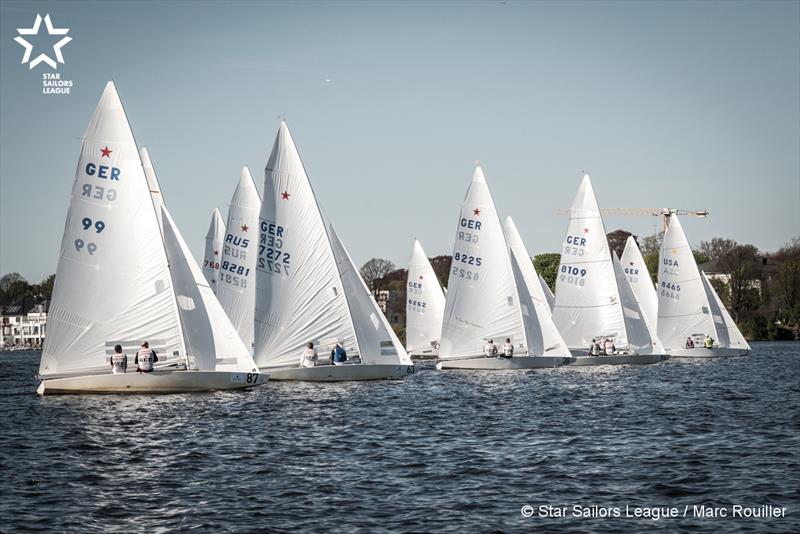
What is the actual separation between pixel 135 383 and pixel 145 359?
77cm

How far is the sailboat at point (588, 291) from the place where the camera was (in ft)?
179

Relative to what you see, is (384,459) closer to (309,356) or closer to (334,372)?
(309,356)

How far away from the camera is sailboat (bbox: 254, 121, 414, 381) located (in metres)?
37.7

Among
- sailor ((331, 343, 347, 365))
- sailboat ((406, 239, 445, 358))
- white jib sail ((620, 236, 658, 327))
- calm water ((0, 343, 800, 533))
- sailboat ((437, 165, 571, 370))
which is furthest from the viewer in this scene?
white jib sail ((620, 236, 658, 327))

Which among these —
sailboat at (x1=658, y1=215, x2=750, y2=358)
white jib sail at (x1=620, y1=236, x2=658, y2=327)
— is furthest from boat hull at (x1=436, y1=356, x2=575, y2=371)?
white jib sail at (x1=620, y1=236, x2=658, y2=327)

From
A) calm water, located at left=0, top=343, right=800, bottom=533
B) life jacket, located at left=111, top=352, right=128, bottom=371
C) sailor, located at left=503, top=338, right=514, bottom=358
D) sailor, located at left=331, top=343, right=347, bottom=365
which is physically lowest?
calm water, located at left=0, top=343, right=800, bottom=533

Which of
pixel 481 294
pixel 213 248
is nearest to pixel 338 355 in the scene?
pixel 481 294

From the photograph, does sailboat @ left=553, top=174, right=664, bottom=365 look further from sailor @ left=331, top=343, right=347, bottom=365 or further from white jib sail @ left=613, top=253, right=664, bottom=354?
sailor @ left=331, top=343, right=347, bottom=365

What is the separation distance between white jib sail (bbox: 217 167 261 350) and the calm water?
10205 mm

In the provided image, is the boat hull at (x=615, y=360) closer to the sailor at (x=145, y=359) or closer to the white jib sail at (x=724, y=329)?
the white jib sail at (x=724, y=329)

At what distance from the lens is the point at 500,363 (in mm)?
47094

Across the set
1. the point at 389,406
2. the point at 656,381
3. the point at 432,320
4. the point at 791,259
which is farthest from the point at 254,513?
the point at 791,259

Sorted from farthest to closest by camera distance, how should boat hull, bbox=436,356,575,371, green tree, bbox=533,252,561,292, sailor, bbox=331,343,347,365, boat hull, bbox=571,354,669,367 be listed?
green tree, bbox=533,252,561,292
boat hull, bbox=571,354,669,367
boat hull, bbox=436,356,575,371
sailor, bbox=331,343,347,365

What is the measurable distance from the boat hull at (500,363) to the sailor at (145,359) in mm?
18751
